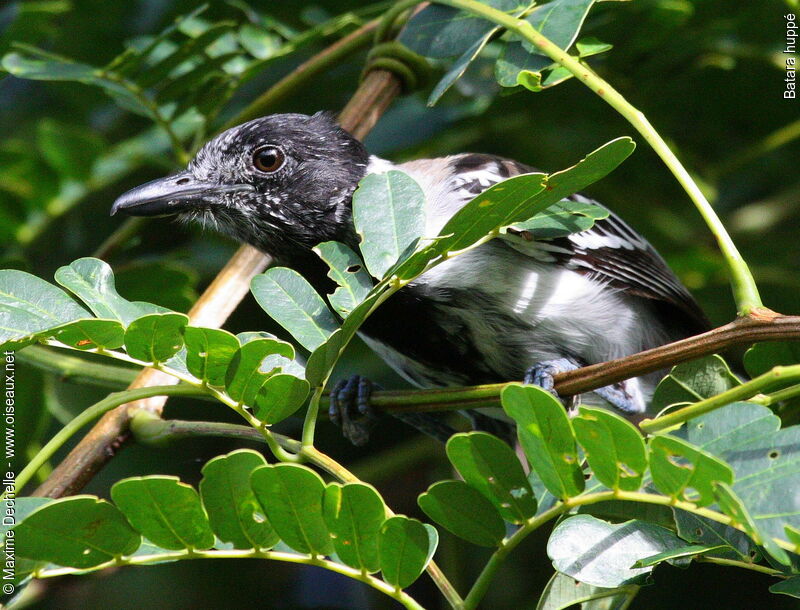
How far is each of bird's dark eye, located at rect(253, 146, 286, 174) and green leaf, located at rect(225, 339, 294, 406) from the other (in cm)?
154

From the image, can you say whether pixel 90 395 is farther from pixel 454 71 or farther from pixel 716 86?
pixel 716 86

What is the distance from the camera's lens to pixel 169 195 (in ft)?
10.2

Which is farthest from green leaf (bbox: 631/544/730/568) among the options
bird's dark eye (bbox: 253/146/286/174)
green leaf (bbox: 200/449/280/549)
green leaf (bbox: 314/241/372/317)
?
bird's dark eye (bbox: 253/146/286/174)

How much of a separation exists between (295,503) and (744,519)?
0.75 meters

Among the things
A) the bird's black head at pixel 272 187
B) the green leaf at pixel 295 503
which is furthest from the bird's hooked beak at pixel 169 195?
the green leaf at pixel 295 503

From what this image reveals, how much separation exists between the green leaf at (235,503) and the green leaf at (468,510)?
308 mm

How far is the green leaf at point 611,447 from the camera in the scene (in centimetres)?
154

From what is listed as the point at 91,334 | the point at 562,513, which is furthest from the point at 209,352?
the point at 562,513

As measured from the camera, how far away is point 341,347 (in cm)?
188

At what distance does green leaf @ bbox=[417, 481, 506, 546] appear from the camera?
176 cm

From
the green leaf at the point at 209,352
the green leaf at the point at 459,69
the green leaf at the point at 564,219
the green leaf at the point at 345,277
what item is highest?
the green leaf at the point at 459,69

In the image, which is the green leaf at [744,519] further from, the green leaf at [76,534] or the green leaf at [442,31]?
the green leaf at [442,31]

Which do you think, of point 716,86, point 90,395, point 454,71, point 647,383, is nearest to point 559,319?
point 647,383

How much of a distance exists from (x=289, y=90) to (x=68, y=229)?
1426 mm
